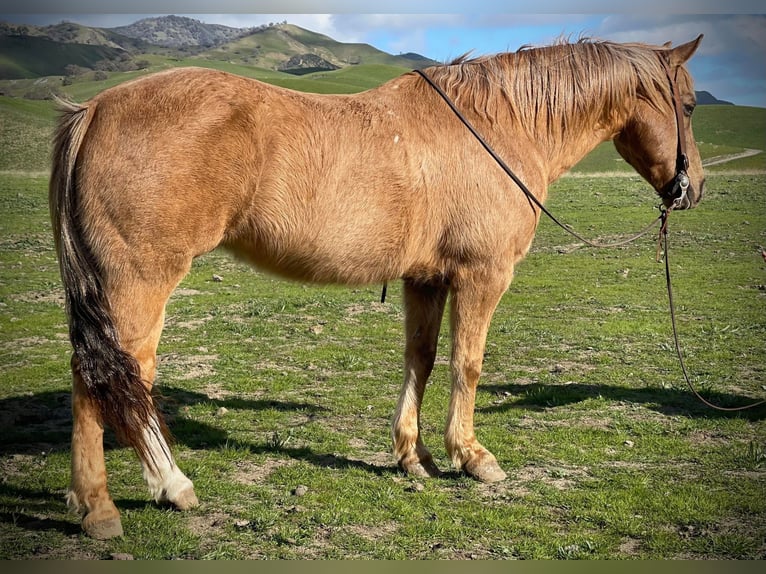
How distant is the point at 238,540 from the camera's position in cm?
407

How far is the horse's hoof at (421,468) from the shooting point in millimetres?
5105

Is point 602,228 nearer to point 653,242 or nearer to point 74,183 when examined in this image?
point 653,242

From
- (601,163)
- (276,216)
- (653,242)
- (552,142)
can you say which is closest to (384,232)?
(276,216)

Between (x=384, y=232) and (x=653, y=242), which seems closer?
(x=384, y=232)

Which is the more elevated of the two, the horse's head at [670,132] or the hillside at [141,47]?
the hillside at [141,47]

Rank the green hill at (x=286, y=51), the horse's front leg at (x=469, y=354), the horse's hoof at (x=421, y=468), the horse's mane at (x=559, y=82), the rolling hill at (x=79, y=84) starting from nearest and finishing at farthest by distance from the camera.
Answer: the horse's front leg at (x=469, y=354) < the horse's hoof at (x=421, y=468) < the horse's mane at (x=559, y=82) < the rolling hill at (x=79, y=84) < the green hill at (x=286, y=51)

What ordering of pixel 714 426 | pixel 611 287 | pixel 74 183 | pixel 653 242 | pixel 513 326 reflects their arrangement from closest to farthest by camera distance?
pixel 74 183, pixel 714 426, pixel 513 326, pixel 611 287, pixel 653 242

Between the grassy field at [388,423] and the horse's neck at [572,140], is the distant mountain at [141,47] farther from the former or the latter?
the grassy field at [388,423]

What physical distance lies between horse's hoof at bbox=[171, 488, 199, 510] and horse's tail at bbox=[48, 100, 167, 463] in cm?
54

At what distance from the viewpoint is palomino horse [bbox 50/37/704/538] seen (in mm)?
3900

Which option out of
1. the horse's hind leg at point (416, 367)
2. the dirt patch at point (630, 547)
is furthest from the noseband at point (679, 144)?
the dirt patch at point (630, 547)

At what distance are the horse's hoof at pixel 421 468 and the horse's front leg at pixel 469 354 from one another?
18 centimetres

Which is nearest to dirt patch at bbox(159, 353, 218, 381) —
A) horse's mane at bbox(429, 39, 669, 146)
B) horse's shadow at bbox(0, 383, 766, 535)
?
horse's shadow at bbox(0, 383, 766, 535)

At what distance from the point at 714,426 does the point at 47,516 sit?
5.47 meters
